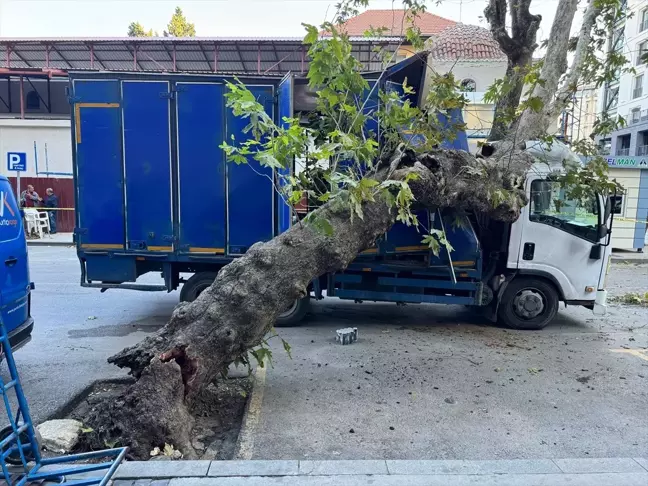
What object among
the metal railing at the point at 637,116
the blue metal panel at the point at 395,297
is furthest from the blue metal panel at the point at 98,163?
the metal railing at the point at 637,116

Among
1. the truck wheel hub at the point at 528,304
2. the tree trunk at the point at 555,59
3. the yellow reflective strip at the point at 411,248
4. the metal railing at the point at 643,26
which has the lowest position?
the truck wheel hub at the point at 528,304

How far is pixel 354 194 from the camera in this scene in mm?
3924

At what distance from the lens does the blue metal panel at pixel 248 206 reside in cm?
709

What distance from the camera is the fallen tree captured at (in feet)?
12.6

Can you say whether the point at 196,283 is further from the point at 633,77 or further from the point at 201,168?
the point at 633,77

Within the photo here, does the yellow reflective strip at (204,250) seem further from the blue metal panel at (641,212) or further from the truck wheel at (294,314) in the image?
the blue metal panel at (641,212)

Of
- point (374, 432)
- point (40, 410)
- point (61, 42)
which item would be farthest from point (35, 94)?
point (374, 432)

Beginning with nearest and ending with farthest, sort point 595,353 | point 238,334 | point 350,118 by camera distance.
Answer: point 238,334, point 350,118, point 595,353

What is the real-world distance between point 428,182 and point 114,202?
4.62m

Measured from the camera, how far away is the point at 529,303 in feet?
24.0

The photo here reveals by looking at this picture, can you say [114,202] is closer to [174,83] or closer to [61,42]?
[174,83]

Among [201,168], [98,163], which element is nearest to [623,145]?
[201,168]

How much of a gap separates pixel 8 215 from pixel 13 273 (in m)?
0.62

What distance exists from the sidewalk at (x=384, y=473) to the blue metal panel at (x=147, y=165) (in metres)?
4.29
